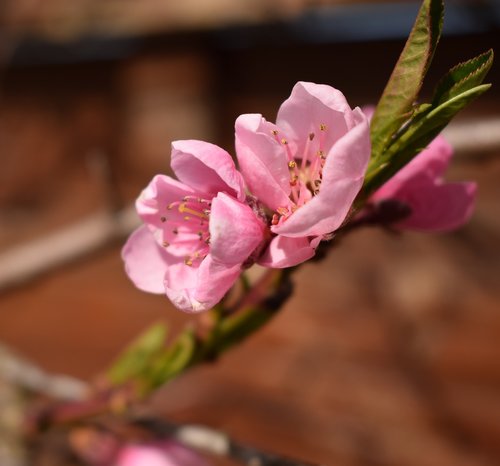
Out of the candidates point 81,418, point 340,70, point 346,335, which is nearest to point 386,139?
point 81,418

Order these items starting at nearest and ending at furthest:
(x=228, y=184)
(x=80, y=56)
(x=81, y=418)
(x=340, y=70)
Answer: (x=228, y=184)
(x=81, y=418)
(x=340, y=70)
(x=80, y=56)

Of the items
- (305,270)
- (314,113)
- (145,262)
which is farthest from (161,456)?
(305,270)

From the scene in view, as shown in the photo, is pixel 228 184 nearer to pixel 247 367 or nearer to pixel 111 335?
→ pixel 247 367

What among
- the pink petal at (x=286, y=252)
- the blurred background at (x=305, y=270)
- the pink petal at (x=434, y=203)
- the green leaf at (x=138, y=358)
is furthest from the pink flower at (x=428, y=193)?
the blurred background at (x=305, y=270)

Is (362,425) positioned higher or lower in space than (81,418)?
lower

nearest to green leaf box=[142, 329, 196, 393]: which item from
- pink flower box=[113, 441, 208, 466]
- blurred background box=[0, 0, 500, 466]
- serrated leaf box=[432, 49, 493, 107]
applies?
pink flower box=[113, 441, 208, 466]

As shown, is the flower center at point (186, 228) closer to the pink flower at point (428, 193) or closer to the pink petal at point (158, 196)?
the pink petal at point (158, 196)
